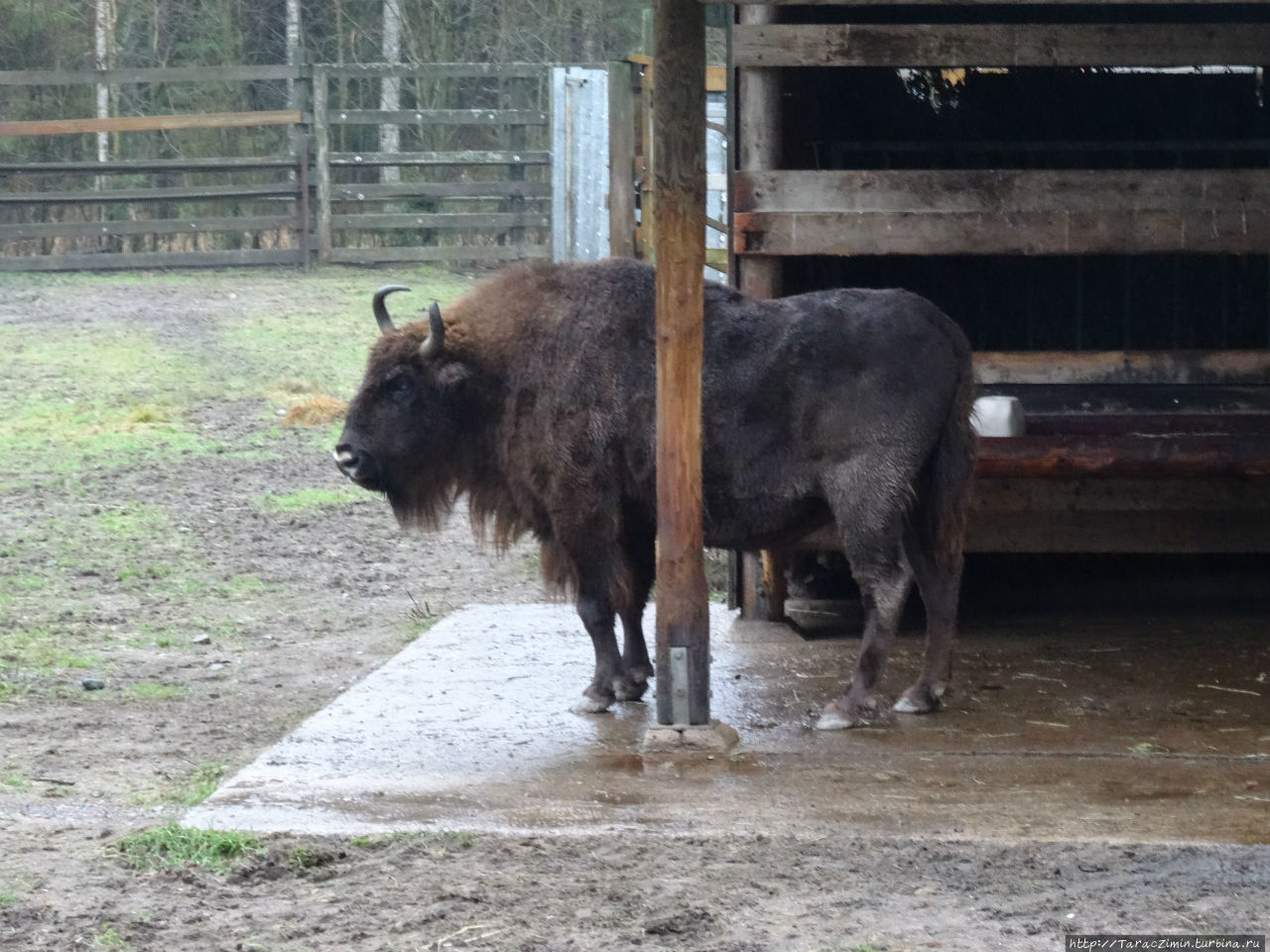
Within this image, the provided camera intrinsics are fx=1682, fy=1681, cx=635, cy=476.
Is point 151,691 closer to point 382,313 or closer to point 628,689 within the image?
point 382,313

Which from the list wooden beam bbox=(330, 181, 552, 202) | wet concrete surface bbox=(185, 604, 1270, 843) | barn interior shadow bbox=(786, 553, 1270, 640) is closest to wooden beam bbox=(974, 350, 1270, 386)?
barn interior shadow bbox=(786, 553, 1270, 640)

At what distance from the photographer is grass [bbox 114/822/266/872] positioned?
473 centimetres

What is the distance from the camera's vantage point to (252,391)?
14.5 meters

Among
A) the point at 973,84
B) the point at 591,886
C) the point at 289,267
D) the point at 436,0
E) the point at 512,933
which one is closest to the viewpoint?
the point at 512,933

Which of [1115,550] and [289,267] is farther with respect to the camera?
[289,267]

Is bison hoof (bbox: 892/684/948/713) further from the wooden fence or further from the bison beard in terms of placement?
the wooden fence

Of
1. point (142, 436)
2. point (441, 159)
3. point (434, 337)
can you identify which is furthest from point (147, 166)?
point (434, 337)

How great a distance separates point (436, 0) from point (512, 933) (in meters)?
22.7

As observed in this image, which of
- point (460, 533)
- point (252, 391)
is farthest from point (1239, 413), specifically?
point (252, 391)

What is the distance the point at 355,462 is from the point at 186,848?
229 cm

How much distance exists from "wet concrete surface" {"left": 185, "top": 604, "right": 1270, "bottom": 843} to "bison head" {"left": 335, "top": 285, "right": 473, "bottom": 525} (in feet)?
2.97

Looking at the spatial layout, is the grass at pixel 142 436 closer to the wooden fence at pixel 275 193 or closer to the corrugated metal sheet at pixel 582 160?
the wooden fence at pixel 275 193

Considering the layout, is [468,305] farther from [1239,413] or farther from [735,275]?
[1239,413]

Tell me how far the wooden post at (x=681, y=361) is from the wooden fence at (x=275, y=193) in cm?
1642
